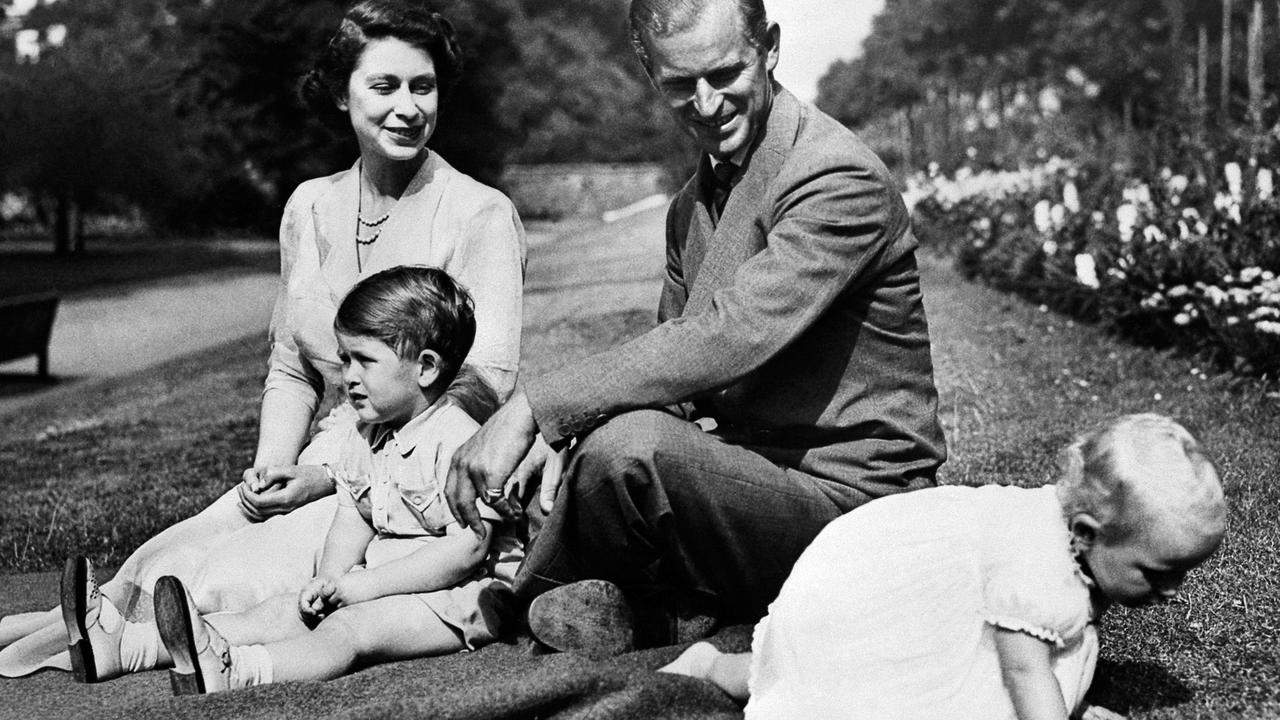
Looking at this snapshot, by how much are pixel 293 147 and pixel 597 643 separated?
115 feet

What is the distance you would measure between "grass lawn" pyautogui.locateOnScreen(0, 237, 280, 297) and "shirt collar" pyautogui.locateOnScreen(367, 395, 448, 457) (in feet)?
64.7

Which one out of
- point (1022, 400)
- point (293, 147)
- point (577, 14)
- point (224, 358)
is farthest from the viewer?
point (577, 14)

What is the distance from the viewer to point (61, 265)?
89.7ft

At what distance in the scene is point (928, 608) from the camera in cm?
252

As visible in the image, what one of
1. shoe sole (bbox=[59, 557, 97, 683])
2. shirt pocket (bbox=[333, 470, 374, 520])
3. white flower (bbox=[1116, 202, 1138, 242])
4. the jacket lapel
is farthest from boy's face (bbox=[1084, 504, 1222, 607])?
white flower (bbox=[1116, 202, 1138, 242])

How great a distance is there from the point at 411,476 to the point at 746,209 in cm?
103

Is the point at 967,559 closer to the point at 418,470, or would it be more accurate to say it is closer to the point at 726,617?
the point at 726,617

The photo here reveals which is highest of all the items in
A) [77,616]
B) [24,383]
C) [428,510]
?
[428,510]

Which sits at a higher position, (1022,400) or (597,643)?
(597,643)

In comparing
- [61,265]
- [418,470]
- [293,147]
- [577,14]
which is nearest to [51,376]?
[418,470]

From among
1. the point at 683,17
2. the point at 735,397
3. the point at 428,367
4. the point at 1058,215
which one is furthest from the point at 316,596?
the point at 1058,215

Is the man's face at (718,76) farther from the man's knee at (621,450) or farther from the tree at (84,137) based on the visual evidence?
the tree at (84,137)

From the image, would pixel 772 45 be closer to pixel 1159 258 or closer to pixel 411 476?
pixel 411 476

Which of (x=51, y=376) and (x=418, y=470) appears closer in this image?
(x=418, y=470)
